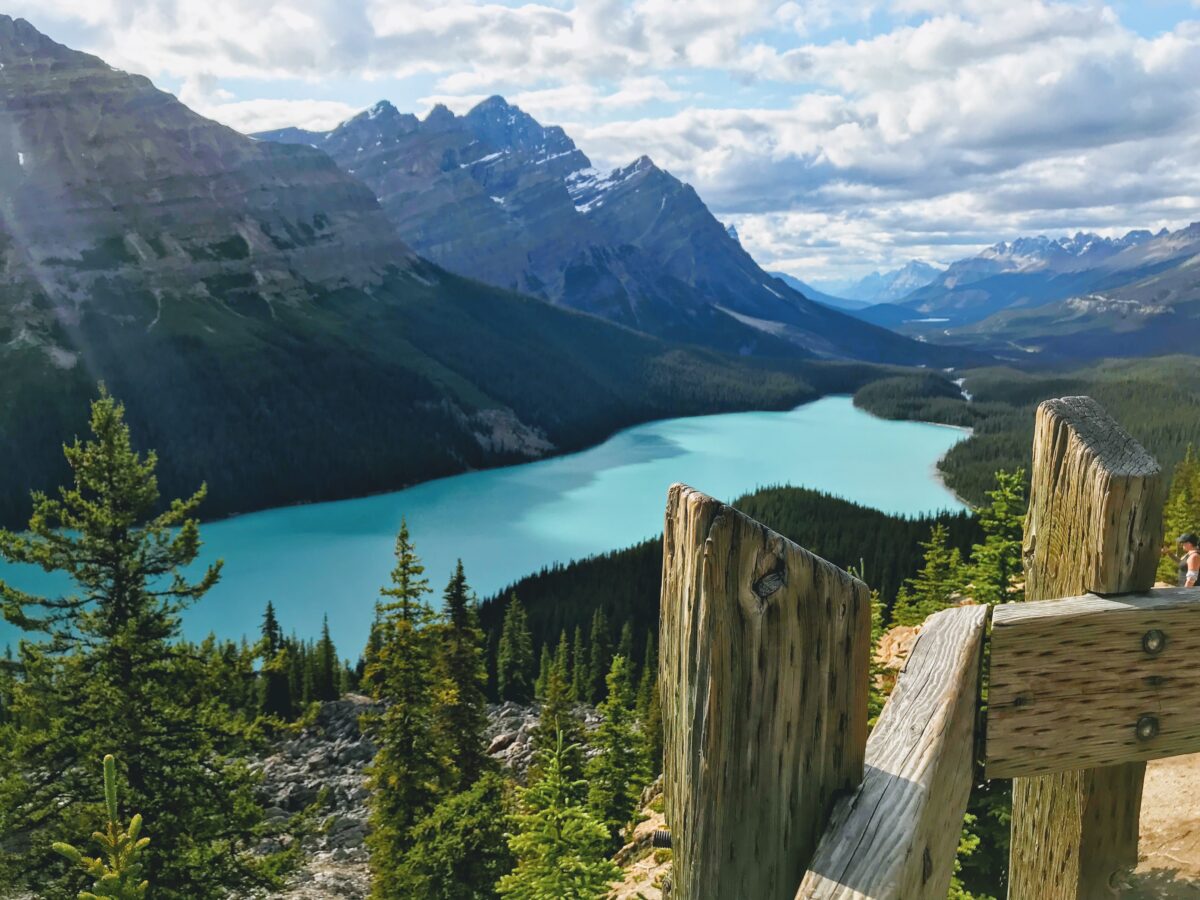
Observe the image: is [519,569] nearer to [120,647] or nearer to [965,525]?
[965,525]

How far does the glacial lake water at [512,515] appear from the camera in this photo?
249 feet

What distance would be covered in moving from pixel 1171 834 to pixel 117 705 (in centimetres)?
1182

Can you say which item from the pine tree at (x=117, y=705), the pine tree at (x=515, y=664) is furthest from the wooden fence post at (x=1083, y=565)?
the pine tree at (x=515, y=664)

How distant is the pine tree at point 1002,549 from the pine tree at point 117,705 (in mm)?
10767

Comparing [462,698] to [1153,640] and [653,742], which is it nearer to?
[653,742]

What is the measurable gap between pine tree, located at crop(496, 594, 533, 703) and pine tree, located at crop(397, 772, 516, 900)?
34.0 m

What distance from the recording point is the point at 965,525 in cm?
7294

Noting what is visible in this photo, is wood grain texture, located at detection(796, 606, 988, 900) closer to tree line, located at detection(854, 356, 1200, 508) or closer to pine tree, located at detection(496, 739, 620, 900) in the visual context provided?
pine tree, located at detection(496, 739, 620, 900)

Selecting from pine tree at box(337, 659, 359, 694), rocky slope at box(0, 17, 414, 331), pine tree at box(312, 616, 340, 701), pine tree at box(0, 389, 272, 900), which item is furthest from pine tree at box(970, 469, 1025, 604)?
rocky slope at box(0, 17, 414, 331)

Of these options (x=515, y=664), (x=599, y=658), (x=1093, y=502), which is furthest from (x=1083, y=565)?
(x=599, y=658)

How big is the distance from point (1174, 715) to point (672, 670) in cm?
114

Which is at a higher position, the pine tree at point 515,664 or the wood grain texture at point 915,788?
the wood grain texture at point 915,788

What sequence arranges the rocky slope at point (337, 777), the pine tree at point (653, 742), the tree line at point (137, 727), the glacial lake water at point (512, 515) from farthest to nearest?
the glacial lake water at point (512, 515) < the rocky slope at point (337, 777) < the pine tree at point (653, 742) < the tree line at point (137, 727)

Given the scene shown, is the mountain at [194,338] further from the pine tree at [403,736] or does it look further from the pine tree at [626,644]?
the pine tree at [403,736]
